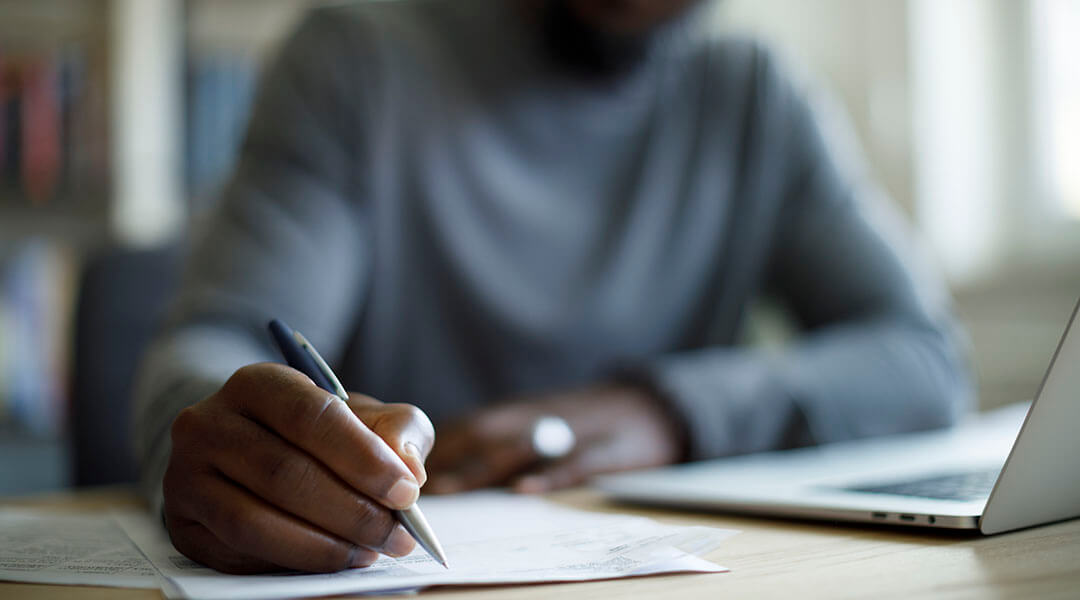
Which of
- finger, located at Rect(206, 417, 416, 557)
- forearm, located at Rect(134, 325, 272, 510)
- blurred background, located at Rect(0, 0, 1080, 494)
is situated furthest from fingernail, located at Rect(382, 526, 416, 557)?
blurred background, located at Rect(0, 0, 1080, 494)

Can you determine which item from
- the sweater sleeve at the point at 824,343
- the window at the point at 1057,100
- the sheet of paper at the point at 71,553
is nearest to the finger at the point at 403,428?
the sheet of paper at the point at 71,553

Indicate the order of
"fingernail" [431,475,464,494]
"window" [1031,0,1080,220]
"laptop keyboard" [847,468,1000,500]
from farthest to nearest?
"window" [1031,0,1080,220]
"fingernail" [431,475,464,494]
"laptop keyboard" [847,468,1000,500]

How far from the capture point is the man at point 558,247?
79 centimetres

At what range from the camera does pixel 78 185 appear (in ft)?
6.41

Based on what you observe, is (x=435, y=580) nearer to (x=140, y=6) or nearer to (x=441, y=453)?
(x=441, y=453)

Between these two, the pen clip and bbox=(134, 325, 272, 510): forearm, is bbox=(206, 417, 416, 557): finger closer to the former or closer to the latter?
the pen clip

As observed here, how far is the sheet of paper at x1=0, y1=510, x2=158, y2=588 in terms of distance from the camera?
0.40m

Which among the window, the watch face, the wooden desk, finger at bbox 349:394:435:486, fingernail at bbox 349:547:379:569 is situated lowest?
the wooden desk

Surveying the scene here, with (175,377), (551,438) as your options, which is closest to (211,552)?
(175,377)

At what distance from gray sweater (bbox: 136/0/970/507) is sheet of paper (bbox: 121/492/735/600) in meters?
0.31

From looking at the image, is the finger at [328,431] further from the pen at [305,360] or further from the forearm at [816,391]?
the forearm at [816,391]

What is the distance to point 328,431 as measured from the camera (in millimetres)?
378

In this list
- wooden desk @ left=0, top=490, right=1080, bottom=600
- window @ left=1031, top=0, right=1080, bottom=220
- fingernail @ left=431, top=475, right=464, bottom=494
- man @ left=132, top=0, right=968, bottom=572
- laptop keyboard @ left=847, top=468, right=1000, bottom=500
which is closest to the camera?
wooden desk @ left=0, top=490, right=1080, bottom=600

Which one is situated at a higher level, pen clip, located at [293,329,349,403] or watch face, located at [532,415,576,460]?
pen clip, located at [293,329,349,403]
